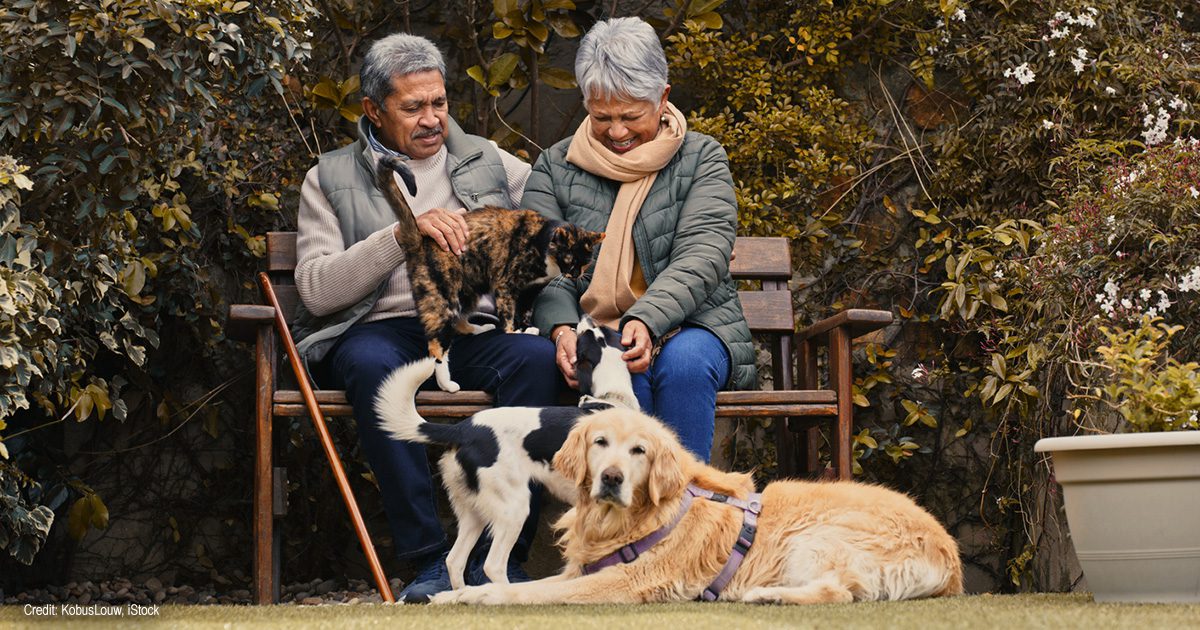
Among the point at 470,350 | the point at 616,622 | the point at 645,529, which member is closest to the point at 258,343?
the point at 470,350

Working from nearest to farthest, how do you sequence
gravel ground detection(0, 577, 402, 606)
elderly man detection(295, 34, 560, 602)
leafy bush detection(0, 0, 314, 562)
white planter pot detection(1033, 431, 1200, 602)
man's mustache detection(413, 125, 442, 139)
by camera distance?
white planter pot detection(1033, 431, 1200, 602), leafy bush detection(0, 0, 314, 562), elderly man detection(295, 34, 560, 602), man's mustache detection(413, 125, 442, 139), gravel ground detection(0, 577, 402, 606)

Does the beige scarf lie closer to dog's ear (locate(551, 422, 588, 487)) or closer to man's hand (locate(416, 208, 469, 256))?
man's hand (locate(416, 208, 469, 256))

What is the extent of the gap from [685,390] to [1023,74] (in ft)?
6.91

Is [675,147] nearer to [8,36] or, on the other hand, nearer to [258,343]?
[258,343]

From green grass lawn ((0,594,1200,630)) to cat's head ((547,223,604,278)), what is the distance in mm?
1199

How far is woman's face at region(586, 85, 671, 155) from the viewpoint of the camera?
3859 mm

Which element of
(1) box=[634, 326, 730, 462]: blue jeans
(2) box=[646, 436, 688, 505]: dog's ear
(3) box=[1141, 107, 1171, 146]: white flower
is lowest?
(2) box=[646, 436, 688, 505]: dog's ear

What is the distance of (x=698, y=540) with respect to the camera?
10.00 feet

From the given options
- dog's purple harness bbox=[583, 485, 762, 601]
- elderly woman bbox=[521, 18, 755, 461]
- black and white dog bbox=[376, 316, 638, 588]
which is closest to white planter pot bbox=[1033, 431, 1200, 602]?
dog's purple harness bbox=[583, 485, 762, 601]

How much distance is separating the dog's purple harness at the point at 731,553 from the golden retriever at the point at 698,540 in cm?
1

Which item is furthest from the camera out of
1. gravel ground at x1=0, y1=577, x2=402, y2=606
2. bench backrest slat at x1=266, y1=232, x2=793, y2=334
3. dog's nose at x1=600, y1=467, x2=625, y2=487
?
gravel ground at x1=0, y1=577, x2=402, y2=606

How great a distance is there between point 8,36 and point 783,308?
102 inches

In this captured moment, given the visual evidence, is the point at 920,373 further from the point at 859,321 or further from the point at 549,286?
the point at 549,286

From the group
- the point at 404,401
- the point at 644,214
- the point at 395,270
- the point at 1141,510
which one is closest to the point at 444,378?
the point at 404,401
